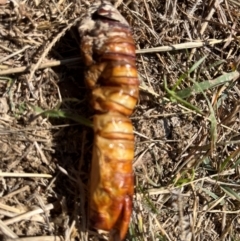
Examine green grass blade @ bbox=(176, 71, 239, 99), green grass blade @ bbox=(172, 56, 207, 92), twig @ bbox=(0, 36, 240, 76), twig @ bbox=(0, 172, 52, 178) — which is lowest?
twig @ bbox=(0, 172, 52, 178)

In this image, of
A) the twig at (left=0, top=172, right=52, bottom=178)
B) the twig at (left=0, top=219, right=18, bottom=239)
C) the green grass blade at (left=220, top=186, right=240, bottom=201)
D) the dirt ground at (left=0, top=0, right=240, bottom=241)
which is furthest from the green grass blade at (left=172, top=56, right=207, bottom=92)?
the twig at (left=0, top=219, right=18, bottom=239)

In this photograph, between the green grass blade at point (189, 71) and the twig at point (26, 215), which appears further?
the green grass blade at point (189, 71)

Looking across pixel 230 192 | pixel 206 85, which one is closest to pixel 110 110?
pixel 206 85

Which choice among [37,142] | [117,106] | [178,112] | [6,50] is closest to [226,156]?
[178,112]

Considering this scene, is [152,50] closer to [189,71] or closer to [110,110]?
[189,71]

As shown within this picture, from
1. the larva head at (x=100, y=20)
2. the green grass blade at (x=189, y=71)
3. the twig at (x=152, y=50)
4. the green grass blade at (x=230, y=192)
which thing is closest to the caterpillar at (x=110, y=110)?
the larva head at (x=100, y=20)

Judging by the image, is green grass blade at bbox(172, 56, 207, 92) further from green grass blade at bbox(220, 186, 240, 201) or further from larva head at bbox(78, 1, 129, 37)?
green grass blade at bbox(220, 186, 240, 201)

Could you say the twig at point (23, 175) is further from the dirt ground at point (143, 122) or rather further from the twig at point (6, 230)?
the twig at point (6, 230)
